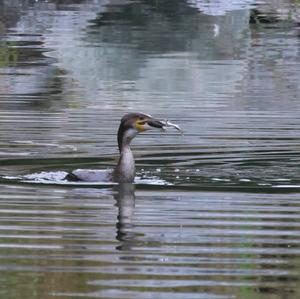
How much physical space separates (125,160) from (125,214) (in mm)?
2028

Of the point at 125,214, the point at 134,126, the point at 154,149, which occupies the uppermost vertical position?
the point at 125,214

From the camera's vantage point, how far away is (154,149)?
14.3 m

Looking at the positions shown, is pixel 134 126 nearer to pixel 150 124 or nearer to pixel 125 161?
pixel 150 124

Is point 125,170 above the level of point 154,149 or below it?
above

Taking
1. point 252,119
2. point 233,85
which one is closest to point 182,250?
point 252,119

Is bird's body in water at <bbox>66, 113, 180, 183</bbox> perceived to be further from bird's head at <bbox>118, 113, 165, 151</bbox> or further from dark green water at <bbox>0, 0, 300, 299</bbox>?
dark green water at <bbox>0, 0, 300, 299</bbox>

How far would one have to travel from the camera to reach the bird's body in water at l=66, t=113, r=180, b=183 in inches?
474

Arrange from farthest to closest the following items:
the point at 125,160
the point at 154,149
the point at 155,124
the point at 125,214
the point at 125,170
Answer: the point at 154,149 < the point at 155,124 < the point at 125,160 < the point at 125,170 < the point at 125,214

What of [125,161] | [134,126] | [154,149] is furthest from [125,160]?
[154,149]

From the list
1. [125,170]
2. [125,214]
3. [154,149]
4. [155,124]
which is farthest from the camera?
[154,149]

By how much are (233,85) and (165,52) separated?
354 centimetres

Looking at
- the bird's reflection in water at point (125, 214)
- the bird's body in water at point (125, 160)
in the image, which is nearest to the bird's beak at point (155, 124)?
the bird's body in water at point (125, 160)

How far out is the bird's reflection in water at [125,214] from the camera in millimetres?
9156

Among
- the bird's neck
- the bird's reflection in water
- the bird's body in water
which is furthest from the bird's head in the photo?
the bird's reflection in water
